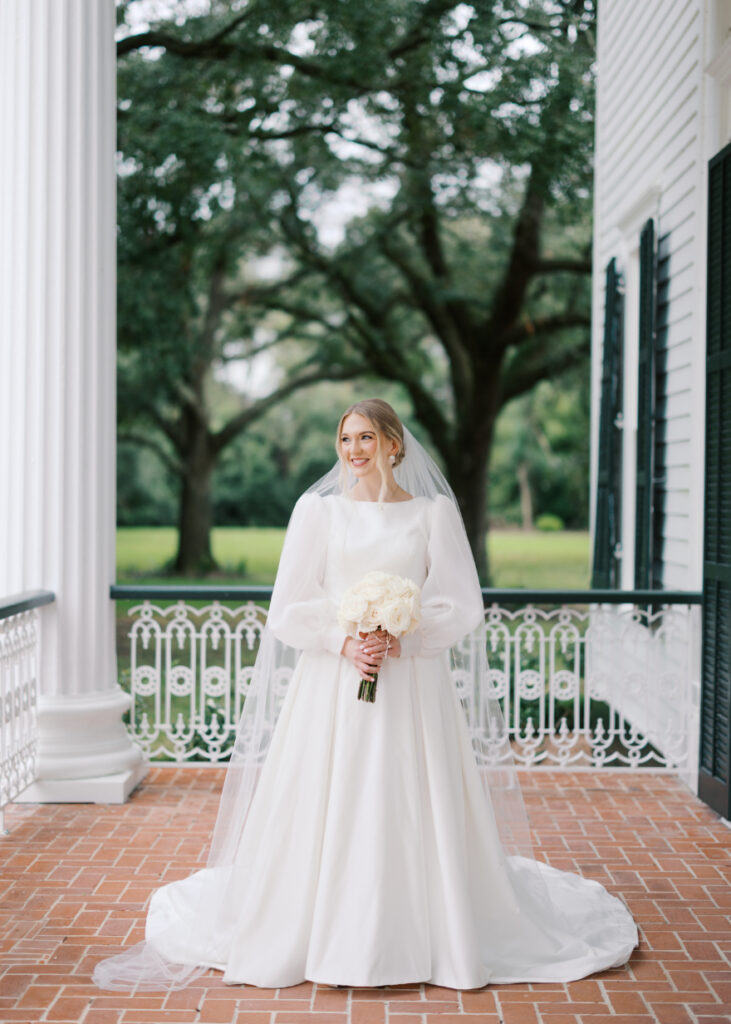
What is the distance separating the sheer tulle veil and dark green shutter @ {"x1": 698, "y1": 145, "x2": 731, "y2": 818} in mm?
1934

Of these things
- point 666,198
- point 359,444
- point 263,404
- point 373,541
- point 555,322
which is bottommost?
point 373,541

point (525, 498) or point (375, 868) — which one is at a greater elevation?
point (525, 498)

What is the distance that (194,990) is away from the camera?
143 inches

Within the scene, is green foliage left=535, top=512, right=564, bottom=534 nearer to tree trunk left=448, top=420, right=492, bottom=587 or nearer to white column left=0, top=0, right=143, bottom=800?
tree trunk left=448, top=420, right=492, bottom=587

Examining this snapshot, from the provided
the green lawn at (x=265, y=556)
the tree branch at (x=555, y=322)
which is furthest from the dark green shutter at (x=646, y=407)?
the green lawn at (x=265, y=556)

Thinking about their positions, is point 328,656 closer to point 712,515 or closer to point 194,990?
point 194,990

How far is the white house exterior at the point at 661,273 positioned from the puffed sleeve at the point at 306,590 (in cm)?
294

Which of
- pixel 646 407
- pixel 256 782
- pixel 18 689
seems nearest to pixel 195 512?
pixel 646 407

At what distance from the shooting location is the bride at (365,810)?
3.61 meters

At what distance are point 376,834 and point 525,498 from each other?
26.0 meters

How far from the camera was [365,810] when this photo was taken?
365 centimetres

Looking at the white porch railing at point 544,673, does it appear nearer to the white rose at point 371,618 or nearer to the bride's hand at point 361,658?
the bride's hand at point 361,658

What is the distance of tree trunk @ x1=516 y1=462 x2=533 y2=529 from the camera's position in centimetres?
2914

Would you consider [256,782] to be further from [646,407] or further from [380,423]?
[646,407]
